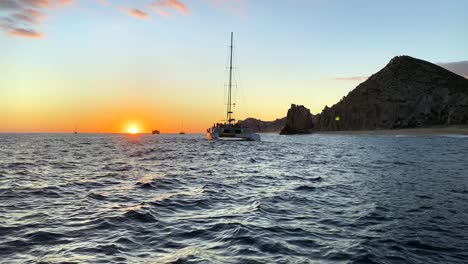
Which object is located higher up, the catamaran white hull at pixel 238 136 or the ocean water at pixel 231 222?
the catamaran white hull at pixel 238 136

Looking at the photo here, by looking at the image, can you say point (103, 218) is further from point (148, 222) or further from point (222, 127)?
point (222, 127)

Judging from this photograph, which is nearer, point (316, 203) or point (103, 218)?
point (103, 218)

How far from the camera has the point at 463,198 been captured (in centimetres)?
1714

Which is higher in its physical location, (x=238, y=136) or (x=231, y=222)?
(x=238, y=136)

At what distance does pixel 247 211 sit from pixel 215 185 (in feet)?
23.4

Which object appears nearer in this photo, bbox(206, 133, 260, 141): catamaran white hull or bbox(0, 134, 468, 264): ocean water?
bbox(0, 134, 468, 264): ocean water

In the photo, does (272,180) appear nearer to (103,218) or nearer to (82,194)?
(82,194)

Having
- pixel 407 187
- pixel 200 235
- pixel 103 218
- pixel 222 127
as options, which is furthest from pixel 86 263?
pixel 222 127

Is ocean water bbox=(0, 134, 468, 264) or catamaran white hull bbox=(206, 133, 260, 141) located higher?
catamaran white hull bbox=(206, 133, 260, 141)

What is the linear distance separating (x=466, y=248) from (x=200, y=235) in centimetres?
731

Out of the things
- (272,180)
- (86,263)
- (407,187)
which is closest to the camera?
(86,263)

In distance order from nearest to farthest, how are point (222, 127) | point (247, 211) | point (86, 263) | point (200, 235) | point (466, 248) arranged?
point (86, 263)
point (466, 248)
point (200, 235)
point (247, 211)
point (222, 127)

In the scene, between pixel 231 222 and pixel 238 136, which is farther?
pixel 238 136

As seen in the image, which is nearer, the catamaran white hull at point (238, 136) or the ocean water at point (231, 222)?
the ocean water at point (231, 222)
